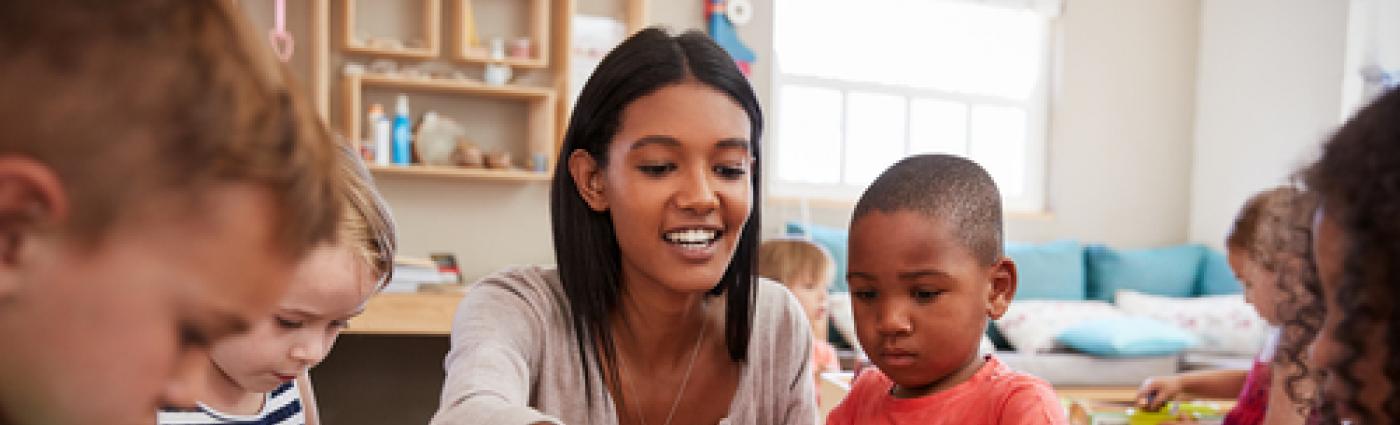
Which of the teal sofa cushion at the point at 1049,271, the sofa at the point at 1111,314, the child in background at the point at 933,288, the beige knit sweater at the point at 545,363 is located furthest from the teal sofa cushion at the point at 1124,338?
the child in background at the point at 933,288

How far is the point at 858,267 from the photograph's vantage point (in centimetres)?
118

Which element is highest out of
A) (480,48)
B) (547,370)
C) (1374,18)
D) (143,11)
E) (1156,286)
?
(1374,18)

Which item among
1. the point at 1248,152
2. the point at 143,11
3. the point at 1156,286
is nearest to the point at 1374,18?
the point at 1248,152

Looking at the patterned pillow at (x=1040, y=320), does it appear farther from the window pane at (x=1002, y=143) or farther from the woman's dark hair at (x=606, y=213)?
the woman's dark hair at (x=606, y=213)

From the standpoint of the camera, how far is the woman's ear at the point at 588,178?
3.92 ft

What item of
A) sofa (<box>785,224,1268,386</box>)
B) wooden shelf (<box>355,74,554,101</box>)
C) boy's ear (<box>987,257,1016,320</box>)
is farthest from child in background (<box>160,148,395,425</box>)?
sofa (<box>785,224,1268,386</box>)

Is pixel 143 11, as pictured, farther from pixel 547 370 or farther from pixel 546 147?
pixel 546 147

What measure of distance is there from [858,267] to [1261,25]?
513cm

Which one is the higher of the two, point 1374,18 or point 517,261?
point 1374,18

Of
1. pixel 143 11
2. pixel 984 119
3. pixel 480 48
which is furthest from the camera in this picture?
pixel 984 119

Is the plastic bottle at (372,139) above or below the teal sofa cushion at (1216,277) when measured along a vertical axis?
above

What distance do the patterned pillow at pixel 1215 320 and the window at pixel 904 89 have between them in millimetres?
993

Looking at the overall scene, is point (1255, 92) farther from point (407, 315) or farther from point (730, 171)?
point (730, 171)

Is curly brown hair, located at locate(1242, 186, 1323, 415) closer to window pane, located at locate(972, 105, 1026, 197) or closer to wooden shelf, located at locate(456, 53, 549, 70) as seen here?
wooden shelf, located at locate(456, 53, 549, 70)
